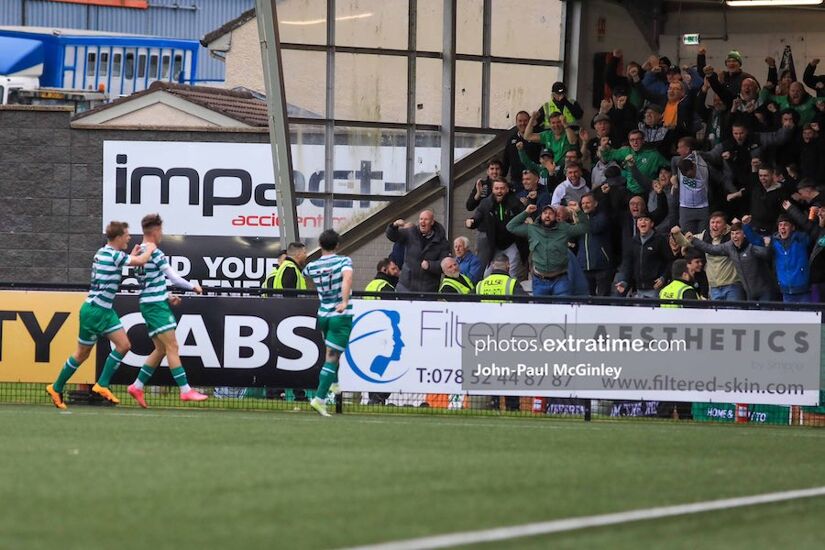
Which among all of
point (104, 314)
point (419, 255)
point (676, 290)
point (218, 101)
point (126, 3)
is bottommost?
point (104, 314)

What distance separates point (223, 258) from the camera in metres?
32.1

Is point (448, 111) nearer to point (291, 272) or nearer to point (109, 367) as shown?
point (291, 272)

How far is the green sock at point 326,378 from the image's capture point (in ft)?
56.1

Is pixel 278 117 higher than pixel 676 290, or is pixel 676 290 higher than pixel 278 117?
pixel 278 117

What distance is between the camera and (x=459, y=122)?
26328 millimetres

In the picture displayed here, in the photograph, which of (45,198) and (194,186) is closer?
(45,198)

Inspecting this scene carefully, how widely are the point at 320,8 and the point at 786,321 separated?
10.4 metres

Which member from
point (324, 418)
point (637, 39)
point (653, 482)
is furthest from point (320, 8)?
point (653, 482)

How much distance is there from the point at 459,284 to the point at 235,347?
132 inches

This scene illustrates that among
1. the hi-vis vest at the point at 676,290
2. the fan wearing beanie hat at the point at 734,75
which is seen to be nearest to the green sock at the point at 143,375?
the hi-vis vest at the point at 676,290

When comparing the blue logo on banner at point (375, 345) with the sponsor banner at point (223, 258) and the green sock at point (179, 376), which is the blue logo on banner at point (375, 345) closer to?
the green sock at point (179, 376)

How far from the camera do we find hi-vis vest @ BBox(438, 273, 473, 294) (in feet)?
66.6

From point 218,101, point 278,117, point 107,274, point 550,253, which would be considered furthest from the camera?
point 218,101

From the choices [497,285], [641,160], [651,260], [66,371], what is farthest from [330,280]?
[641,160]
